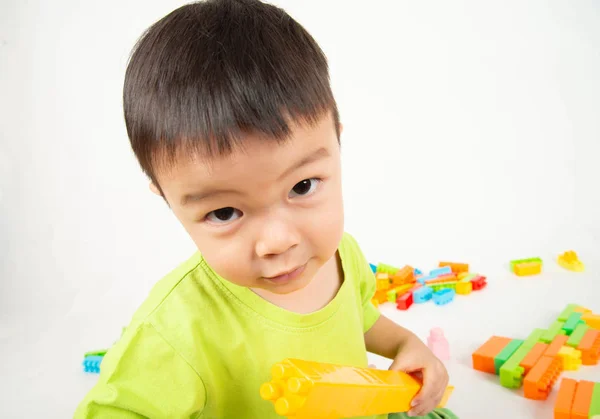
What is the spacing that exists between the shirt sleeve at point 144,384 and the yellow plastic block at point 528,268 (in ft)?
3.90

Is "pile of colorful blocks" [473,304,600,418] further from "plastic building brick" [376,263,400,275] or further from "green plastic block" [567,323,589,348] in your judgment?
"plastic building brick" [376,263,400,275]

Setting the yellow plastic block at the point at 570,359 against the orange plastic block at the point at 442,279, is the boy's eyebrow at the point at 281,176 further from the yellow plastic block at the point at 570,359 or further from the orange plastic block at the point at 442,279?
the orange plastic block at the point at 442,279

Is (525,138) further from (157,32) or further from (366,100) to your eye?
(157,32)

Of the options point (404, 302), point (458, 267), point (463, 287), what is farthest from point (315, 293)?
point (458, 267)

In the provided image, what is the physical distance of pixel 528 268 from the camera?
164 cm

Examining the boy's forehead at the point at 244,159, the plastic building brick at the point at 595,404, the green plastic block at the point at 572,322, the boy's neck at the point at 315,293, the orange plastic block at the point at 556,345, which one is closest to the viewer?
the boy's forehead at the point at 244,159

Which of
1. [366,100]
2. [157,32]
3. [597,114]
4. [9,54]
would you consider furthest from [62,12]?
[597,114]

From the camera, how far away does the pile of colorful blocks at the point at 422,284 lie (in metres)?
1.52

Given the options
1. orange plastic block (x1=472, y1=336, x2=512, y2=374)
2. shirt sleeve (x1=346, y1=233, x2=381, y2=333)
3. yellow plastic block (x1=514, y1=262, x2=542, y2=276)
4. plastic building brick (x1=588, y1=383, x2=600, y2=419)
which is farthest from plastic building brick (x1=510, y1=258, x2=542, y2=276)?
shirt sleeve (x1=346, y1=233, x2=381, y2=333)

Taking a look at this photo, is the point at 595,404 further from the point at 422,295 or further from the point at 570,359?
the point at 422,295

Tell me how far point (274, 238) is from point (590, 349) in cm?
84

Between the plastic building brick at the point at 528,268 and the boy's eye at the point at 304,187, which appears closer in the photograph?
the boy's eye at the point at 304,187

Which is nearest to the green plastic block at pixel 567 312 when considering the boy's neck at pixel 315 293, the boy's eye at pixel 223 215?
the boy's neck at pixel 315 293

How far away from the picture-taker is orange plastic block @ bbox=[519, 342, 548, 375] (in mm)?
1117
